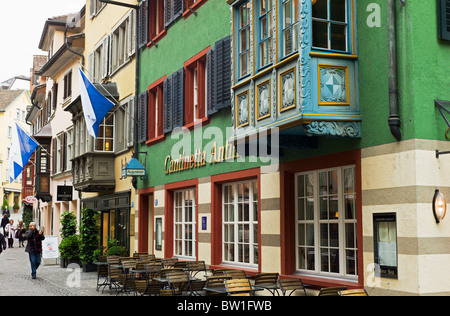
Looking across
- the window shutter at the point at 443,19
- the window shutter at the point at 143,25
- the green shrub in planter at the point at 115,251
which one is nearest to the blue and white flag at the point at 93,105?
the window shutter at the point at 143,25

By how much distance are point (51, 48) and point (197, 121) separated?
82.1ft

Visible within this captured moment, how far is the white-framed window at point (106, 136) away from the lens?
74.4 ft

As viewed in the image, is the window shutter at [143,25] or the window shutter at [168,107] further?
the window shutter at [143,25]

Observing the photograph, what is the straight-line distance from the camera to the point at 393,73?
8.62 m

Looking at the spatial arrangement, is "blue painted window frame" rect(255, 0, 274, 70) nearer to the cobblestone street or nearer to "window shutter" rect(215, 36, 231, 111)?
"window shutter" rect(215, 36, 231, 111)

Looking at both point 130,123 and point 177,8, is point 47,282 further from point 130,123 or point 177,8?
point 177,8

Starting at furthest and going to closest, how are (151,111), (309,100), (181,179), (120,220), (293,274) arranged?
(120,220) < (151,111) < (181,179) < (293,274) < (309,100)

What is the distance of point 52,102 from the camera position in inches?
1403

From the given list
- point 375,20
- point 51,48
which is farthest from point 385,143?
point 51,48

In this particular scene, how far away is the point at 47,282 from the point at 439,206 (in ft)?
43.7

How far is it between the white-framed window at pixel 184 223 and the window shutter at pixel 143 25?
5.56 meters

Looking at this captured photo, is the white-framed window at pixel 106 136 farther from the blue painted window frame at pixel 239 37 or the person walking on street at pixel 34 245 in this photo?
the blue painted window frame at pixel 239 37

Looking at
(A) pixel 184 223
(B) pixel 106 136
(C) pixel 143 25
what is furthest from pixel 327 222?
(B) pixel 106 136

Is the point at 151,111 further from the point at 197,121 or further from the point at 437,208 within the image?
the point at 437,208
